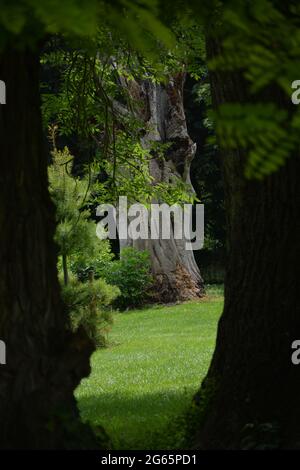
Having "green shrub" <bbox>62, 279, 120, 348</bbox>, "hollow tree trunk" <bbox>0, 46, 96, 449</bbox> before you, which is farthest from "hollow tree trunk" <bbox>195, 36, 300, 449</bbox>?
"green shrub" <bbox>62, 279, 120, 348</bbox>

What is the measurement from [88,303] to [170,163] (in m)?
8.95

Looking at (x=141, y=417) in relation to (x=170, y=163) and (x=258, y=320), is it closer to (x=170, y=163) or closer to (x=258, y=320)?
(x=258, y=320)

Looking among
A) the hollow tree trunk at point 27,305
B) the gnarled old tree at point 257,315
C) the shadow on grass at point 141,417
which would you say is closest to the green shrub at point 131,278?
the shadow on grass at point 141,417

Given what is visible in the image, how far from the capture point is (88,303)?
15.8 m

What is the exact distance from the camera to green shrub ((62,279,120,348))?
51.2 ft

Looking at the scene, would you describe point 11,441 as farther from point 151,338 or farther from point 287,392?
point 151,338

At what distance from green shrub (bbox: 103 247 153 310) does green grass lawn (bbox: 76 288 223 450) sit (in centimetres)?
149

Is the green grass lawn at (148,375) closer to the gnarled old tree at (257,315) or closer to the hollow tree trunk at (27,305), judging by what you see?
the gnarled old tree at (257,315)

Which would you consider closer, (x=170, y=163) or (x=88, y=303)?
(x=88, y=303)

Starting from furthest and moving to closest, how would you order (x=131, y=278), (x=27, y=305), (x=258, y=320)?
(x=131, y=278), (x=258, y=320), (x=27, y=305)

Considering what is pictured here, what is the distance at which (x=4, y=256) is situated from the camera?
15.7 feet

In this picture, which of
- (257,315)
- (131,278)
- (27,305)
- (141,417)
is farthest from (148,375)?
(131,278)

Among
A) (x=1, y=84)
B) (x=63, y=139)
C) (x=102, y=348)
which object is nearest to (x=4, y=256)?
(x=1, y=84)

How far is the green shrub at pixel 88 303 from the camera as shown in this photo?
1561 centimetres
